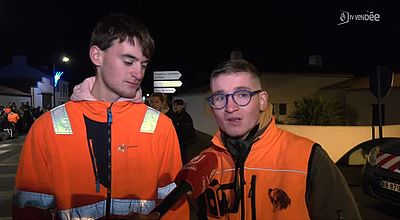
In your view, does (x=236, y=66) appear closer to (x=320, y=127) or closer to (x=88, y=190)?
(x=88, y=190)

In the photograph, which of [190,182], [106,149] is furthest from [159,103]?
[190,182]

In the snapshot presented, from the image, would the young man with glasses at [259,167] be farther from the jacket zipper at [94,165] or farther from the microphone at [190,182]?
the jacket zipper at [94,165]

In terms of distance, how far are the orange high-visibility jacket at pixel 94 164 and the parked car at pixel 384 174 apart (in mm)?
5338

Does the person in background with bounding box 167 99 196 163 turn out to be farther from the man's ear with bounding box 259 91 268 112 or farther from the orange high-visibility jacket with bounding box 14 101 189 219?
the orange high-visibility jacket with bounding box 14 101 189 219

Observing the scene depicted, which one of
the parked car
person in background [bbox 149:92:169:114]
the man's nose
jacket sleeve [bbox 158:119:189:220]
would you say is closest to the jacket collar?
the man's nose

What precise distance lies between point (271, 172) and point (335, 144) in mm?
11058

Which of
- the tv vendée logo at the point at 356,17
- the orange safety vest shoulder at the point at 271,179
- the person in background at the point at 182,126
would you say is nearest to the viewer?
the orange safety vest shoulder at the point at 271,179

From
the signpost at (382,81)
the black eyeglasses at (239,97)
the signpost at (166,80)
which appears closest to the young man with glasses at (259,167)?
the black eyeglasses at (239,97)

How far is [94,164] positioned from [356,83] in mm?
24357

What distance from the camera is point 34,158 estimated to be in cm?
197

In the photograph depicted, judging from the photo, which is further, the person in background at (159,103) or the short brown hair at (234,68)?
the person in background at (159,103)

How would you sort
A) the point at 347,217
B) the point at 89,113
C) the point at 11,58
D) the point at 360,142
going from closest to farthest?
1. the point at 347,217
2. the point at 89,113
3. the point at 360,142
4. the point at 11,58

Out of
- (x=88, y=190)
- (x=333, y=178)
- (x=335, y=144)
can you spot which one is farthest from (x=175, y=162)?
(x=335, y=144)

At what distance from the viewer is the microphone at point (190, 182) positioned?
138 centimetres
